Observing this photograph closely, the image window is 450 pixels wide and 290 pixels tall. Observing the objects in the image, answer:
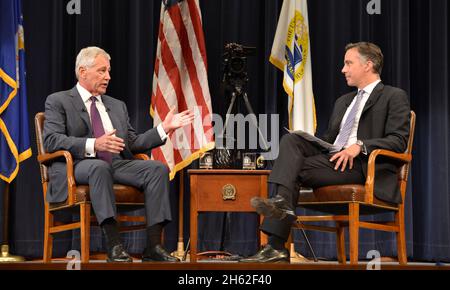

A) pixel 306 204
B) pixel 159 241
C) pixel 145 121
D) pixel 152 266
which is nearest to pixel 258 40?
pixel 145 121

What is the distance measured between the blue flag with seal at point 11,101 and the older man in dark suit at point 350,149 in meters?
2.35

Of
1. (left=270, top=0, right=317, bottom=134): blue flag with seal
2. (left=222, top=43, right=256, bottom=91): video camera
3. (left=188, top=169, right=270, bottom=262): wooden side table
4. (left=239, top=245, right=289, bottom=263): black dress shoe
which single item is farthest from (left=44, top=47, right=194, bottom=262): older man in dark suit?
(left=270, top=0, right=317, bottom=134): blue flag with seal

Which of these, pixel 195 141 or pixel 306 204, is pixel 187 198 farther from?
pixel 306 204

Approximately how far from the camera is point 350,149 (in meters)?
4.18

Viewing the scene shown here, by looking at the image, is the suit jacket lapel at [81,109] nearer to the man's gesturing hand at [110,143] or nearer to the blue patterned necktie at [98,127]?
the blue patterned necktie at [98,127]

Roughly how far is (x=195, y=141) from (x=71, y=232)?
4.58 feet

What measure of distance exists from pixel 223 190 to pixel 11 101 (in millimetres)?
1924

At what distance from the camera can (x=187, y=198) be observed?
20.4ft

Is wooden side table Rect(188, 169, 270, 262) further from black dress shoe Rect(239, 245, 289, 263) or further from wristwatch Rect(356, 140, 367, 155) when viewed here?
black dress shoe Rect(239, 245, 289, 263)

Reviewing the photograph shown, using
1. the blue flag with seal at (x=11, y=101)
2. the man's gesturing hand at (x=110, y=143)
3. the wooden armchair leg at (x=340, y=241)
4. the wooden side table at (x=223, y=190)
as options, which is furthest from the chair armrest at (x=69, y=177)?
the wooden armchair leg at (x=340, y=241)

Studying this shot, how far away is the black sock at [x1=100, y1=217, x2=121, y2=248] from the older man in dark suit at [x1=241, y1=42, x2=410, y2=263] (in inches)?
30.6

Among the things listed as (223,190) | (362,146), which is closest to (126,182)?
(223,190)

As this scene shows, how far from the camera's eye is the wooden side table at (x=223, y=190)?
469 centimetres

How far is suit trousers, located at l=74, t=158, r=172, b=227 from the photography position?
404cm
